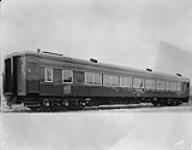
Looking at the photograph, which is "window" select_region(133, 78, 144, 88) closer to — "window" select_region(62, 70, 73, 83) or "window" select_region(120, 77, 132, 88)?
"window" select_region(120, 77, 132, 88)

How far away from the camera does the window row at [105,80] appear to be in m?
1.39

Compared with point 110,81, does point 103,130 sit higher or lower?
lower

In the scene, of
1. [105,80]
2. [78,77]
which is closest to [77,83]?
[78,77]

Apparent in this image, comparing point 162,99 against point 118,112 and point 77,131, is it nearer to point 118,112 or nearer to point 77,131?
point 118,112

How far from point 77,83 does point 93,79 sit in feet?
0.25

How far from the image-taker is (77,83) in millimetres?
1411

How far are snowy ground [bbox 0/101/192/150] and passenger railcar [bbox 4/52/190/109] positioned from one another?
0.21 ft

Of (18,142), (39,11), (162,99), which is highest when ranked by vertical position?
(39,11)

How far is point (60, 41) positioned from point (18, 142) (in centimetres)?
35

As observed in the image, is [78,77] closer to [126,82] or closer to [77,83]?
[77,83]

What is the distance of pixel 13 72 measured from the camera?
53.9 inches

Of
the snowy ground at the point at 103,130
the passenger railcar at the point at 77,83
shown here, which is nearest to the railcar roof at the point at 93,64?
the passenger railcar at the point at 77,83

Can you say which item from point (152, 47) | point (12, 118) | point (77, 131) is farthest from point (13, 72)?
point (152, 47)

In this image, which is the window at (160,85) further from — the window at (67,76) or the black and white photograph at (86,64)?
the window at (67,76)
